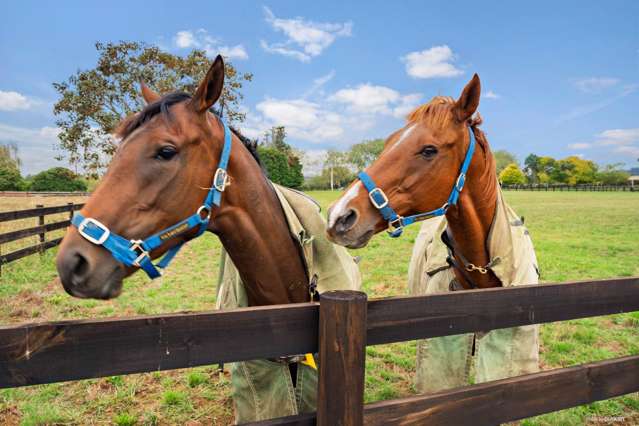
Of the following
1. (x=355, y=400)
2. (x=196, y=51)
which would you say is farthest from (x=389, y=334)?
(x=196, y=51)

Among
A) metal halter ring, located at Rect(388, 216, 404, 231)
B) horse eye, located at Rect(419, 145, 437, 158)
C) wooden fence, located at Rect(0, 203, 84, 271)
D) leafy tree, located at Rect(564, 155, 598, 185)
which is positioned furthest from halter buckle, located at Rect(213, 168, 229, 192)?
leafy tree, located at Rect(564, 155, 598, 185)

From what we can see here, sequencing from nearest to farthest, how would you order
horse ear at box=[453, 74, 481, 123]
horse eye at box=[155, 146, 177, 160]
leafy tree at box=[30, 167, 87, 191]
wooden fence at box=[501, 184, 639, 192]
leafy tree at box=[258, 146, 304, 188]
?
horse eye at box=[155, 146, 177, 160] < horse ear at box=[453, 74, 481, 123] < leafy tree at box=[258, 146, 304, 188] < leafy tree at box=[30, 167, 87, 191] < wooden fence at box=[501, 184, 639, 192]

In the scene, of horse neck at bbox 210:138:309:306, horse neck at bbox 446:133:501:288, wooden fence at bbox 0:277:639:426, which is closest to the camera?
wooden fence at bbox 0:277:639:426

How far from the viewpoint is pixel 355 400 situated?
1502 mm

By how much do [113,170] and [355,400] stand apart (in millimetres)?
1428

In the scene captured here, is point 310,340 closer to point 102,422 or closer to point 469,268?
point 469,268

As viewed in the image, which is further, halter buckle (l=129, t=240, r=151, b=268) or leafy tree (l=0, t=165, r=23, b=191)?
leafy tree (l=0, t=165, r=23, b=191)

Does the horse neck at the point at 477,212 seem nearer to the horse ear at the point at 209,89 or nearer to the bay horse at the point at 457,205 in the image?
the bay horse at the point at 457,205

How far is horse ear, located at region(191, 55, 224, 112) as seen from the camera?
185 cm

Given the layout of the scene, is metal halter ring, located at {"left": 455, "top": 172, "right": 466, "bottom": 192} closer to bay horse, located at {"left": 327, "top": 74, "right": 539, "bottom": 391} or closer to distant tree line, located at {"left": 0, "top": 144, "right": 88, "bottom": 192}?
bay horse, located at {"left": 327, "top": 74, "right": 539, "bottom": 391}

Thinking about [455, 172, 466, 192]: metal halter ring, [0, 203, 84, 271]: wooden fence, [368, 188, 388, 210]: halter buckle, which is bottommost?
[0, 203, 84, 271]: wooden fence

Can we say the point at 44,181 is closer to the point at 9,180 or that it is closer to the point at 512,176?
the point at 9,180

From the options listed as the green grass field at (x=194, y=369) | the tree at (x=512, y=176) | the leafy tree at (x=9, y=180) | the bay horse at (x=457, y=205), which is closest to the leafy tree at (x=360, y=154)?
the tree at (x=512, y=176)

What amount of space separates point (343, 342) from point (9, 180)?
63.4m
